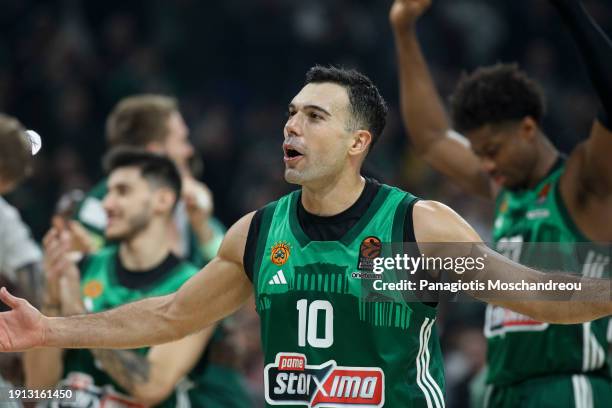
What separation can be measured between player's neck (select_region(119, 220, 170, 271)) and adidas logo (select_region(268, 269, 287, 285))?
2215 mm

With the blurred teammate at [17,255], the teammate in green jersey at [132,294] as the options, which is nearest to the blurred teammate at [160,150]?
the teammate in green jersey at [132,294]

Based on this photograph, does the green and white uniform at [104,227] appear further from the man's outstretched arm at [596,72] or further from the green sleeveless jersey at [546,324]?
the man's outstretched arm at [596,72]

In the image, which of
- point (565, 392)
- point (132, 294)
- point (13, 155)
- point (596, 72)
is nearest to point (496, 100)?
point (596, 72)

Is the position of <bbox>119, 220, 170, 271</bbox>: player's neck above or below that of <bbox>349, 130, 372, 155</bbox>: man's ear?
below

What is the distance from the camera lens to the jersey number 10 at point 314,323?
14.8 ft

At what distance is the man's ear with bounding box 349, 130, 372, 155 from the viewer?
15.6 ft

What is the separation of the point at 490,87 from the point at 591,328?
1.52 m

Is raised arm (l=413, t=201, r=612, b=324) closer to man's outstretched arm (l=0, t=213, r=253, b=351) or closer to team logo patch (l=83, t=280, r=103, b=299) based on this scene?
man's outstretched arm (l=0, t=213, r=253, b=351)

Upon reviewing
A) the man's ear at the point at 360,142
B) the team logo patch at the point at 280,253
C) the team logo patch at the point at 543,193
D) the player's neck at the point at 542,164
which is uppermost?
the man's ear at the point at 360,142

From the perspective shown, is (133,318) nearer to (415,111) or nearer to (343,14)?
(415,111)

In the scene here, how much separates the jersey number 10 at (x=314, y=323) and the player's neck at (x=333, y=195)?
1.36 feet

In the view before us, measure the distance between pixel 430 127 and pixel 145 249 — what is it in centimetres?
193

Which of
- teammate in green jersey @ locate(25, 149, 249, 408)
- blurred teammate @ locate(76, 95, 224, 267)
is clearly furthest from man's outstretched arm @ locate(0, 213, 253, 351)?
blurred teammate @ locate(76, 95, 224, 267)

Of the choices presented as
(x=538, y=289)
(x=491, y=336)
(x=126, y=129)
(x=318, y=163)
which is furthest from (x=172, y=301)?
(x=126, y=129)
